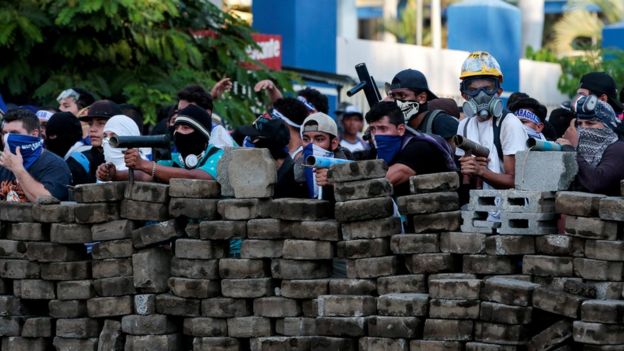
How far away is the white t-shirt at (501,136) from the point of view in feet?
30.9

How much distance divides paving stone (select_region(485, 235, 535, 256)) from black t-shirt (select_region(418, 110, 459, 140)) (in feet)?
5.43

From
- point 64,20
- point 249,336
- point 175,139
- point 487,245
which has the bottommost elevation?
point 249,336

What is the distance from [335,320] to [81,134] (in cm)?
382

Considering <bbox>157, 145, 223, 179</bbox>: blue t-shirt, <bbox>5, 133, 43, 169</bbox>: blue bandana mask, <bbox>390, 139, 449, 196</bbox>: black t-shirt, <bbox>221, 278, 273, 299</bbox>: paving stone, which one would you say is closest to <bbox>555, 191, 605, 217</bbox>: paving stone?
<bbox>390, 139, 449, 196</bbox>: black t-shirt

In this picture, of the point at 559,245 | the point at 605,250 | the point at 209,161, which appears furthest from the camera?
the point at 209,161

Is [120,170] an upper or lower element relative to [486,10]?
lower

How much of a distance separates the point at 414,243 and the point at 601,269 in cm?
130

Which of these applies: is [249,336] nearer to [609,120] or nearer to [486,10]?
[609,120]

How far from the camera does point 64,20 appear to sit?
49.3ft

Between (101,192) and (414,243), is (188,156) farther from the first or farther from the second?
(414,243)

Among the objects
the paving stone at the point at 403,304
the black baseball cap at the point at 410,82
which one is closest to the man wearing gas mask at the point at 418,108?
the black baseball cap at the point at 410,82

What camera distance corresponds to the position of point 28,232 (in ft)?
34.8

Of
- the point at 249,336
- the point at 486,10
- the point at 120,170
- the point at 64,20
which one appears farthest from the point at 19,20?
the point at 486,10

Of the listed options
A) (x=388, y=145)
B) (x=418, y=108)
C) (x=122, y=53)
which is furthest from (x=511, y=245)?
(x=122, y=53)
